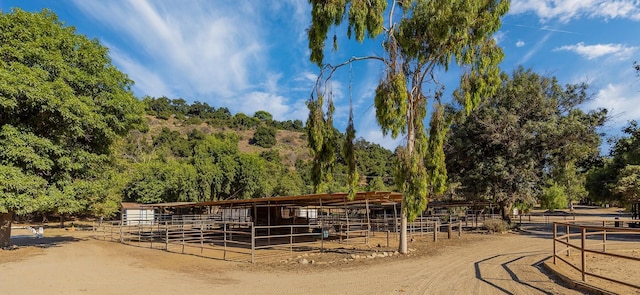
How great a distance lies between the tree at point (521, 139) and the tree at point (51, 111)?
19156 millimetres

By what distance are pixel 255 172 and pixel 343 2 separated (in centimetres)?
3287

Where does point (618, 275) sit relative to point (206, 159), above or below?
below

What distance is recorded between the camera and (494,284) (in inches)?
312

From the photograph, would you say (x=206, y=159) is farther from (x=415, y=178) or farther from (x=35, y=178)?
(x=415, y=178)

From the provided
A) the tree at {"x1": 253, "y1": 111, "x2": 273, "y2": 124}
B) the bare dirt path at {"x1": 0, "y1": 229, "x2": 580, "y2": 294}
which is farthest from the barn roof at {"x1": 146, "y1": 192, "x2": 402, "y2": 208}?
the tree at {"x1": 253, "y1": 111, "x2": 273, "y2": 124}

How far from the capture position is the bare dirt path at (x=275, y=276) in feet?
26.1

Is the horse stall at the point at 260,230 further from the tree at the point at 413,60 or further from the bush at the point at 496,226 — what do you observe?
the bush at the point at 496,226

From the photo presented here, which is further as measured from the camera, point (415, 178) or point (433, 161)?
point (433, 161)

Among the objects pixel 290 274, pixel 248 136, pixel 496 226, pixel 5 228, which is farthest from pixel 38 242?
pixel 248 136

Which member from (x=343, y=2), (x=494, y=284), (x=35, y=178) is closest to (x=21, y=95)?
(x=35, y=178)

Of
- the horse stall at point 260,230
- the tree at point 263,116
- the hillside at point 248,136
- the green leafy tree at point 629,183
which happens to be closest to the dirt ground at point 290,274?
the horse stall at point 260,230

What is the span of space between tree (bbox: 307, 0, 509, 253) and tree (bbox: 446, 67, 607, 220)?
10466mm

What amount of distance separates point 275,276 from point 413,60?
349 inches

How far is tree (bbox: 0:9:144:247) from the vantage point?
12531 mm
